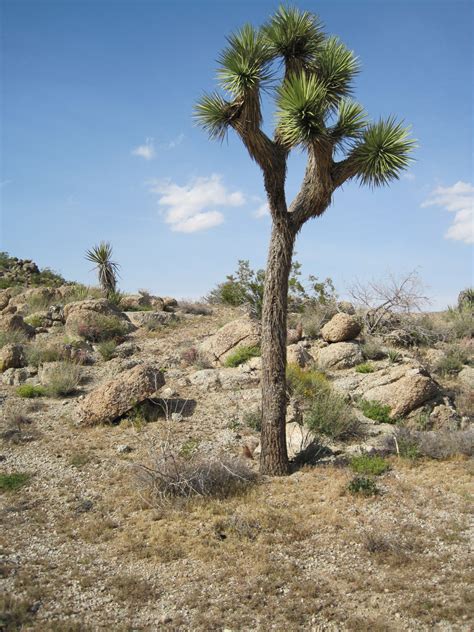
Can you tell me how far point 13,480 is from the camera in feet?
26.2

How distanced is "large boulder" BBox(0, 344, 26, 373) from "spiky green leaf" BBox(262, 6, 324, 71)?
33.8 feet

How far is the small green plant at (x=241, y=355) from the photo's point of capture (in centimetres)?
1347

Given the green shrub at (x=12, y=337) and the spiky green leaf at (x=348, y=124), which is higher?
the spiky green leaf at (x=348, y=124)

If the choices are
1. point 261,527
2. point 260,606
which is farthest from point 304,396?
point 260,606

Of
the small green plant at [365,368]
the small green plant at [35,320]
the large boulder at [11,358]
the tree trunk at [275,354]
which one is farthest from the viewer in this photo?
the small green plant at [35,320]

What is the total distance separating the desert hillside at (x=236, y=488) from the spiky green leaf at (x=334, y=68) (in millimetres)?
5702

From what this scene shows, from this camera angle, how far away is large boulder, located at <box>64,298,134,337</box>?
56.0 feet

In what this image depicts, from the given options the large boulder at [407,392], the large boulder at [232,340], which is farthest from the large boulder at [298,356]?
the large boulder at [407,392]

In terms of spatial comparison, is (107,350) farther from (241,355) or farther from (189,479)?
(189,479)

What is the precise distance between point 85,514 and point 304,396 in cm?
549

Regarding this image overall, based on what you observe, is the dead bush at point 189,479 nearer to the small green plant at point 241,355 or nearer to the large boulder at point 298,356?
the large boulder at point 298,356

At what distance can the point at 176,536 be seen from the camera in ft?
20.6

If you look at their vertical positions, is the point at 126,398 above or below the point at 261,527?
above

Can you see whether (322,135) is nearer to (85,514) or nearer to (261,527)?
(261,527)
